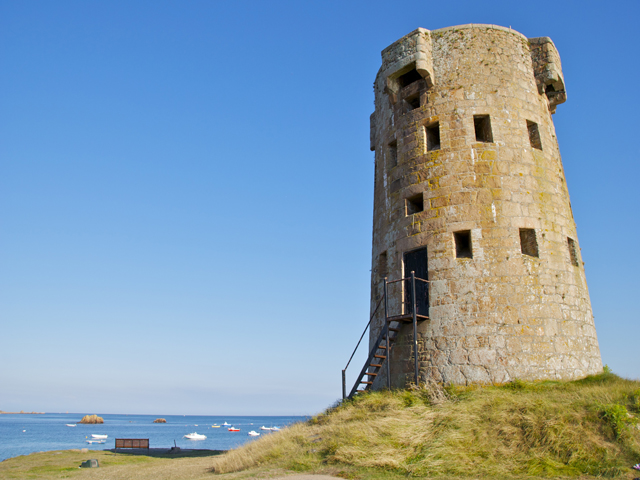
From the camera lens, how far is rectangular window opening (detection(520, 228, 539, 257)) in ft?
48.9

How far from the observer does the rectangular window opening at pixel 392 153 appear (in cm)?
1756

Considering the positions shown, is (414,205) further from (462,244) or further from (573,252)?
(573,252)

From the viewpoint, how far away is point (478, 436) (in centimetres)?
1086

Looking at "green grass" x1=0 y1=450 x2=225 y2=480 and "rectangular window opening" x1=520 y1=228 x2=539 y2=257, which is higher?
"rectangular window opening" x1=520 y1=228 x2=539 y2=257

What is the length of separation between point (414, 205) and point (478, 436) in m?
7.82

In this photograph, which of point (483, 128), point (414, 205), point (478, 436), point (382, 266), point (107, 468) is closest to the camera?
point (478, 436)

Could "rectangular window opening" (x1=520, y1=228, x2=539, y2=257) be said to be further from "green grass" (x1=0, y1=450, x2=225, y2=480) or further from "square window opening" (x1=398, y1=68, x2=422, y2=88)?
"green grass" (x1=0, y1=450, x2=225, y2=480)

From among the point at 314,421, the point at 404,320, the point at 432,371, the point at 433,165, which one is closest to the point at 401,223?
the point at 433,165

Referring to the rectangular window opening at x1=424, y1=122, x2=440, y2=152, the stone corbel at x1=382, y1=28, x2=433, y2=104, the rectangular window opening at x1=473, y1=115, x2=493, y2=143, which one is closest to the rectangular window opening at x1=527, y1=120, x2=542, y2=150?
the rectangular window opening at x1=473, y1=115, x2=493, y2=143

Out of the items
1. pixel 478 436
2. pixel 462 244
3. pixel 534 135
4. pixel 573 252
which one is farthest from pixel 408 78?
pixel 478 436

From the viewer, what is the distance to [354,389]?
15.0 m

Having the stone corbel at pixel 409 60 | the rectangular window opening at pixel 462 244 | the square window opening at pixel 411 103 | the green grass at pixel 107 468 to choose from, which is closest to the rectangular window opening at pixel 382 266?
the rectangular window opening at pixel 462 244

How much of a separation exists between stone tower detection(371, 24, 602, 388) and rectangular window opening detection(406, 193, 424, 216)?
0.11 feet

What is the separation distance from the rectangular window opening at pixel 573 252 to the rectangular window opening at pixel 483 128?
4.07m
